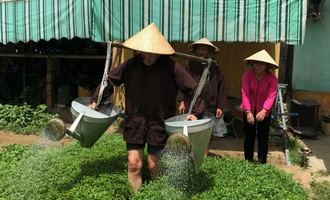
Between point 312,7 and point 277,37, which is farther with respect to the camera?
point 312,7

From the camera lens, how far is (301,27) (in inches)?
277

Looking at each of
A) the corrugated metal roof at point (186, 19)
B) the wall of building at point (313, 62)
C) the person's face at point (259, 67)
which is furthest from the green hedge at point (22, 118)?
Answer: the wall of building at point (313, 62)

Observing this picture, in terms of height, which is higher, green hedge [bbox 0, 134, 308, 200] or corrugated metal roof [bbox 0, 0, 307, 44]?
corrugated metal roof [bbox 0, 0, 307, 44]

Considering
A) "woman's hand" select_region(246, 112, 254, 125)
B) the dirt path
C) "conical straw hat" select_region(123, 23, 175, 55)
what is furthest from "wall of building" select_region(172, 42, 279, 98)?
"conical straw hat" select_region(123, 23, 175, 55)

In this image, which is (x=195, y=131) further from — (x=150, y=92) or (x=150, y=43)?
(x=150, y=43)

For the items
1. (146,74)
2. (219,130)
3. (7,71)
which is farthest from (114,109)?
(7,71)

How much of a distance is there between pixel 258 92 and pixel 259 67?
32 centimetres

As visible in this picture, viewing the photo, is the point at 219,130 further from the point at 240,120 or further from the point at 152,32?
the point at 152,32

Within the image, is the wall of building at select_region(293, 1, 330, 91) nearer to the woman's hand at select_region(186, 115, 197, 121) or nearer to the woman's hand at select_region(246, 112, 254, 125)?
the woman's hand at select_region(246, 112, 254, 125)

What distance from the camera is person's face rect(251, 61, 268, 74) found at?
20.6 feet

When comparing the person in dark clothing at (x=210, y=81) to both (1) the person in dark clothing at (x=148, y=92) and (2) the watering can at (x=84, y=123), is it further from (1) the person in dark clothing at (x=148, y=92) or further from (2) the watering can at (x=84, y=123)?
(2) the watering can at (x=84, y=123)

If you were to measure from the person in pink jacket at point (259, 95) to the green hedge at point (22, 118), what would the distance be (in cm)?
Result: 429

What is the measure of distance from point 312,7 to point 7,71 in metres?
7.38

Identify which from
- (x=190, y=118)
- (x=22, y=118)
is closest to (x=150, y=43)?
(x=190, y=118)
